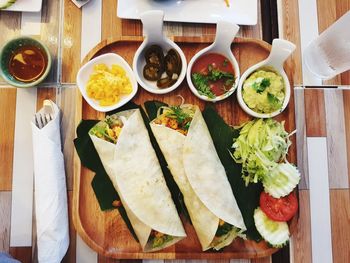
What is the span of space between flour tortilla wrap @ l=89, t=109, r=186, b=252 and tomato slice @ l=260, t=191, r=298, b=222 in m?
0.30

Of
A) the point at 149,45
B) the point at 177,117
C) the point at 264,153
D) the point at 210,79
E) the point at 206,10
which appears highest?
the point at 206,10

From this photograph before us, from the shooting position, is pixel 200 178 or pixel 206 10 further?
pixel 206 10

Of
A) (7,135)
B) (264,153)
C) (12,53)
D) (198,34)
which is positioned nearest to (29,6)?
(12,53)

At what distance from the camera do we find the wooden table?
1255mm

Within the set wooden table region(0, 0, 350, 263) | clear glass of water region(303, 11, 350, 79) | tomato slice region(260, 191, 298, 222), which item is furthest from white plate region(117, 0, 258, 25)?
tomato slice region(260, 191, 298, 222)

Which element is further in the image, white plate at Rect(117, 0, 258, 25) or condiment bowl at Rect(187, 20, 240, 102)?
white plate at Rect(117, 0, 258, 25)

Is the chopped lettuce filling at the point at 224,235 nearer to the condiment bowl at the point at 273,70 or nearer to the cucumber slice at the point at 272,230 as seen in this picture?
the cucumber slice at the point at 272,230

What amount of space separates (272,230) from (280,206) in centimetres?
9

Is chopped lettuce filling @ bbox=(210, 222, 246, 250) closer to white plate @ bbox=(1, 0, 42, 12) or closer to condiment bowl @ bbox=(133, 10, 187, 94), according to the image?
condiment bowl @ bbox=(133, 10, 187, 94)

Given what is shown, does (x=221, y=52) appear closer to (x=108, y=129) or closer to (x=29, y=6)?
(x=108, y=129)

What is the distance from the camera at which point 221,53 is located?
126 cm

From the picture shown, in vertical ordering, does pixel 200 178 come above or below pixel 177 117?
below

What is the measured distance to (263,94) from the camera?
119 cm

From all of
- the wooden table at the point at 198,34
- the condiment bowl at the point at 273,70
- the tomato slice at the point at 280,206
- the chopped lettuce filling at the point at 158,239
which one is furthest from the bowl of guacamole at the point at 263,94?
the chopped lettuce filling at the point at 158,239
